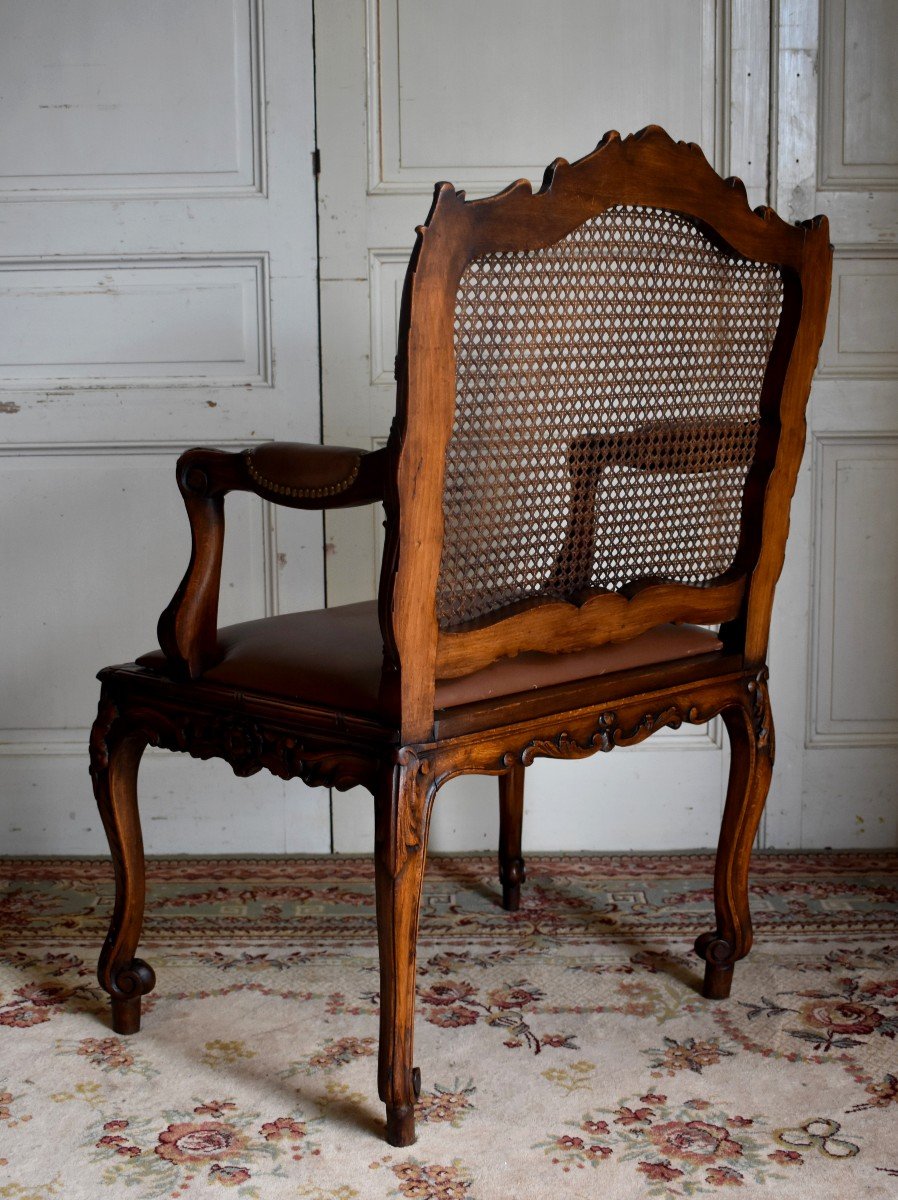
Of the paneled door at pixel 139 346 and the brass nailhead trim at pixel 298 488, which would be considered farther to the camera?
the paneled door at pixel 139 346

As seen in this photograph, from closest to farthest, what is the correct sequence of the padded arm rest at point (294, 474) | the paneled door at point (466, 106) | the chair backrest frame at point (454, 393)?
the chair backrest frame at point (454, 393) < the padded arm rest at point (294, 474) < the paneled door at point (466, 106)

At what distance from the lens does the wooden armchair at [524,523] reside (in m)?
1.40

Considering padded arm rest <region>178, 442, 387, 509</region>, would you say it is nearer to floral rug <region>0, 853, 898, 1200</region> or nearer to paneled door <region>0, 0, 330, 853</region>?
floral rug <region>0, 853, 898, 1200</region>

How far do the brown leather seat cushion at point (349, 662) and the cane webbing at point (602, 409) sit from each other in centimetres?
10

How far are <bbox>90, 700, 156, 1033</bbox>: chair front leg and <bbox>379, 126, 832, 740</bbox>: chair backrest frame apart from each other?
53 centimetres

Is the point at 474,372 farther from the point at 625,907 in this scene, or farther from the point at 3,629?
the point at 3,629

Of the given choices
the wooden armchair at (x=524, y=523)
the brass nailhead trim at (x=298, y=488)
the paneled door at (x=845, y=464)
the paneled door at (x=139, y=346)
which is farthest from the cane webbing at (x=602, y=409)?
the paneled door at (x=139, y=346)

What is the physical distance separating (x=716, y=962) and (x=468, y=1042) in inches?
15.8

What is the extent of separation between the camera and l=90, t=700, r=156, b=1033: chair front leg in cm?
178

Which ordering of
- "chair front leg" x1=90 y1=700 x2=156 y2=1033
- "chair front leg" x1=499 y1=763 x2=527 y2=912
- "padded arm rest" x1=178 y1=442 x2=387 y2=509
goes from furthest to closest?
"chair front leg" x1=499 y1=763 x2=527 y2=912 < "chair front leg" x1=90 y1=700 x2=156 y2=1033 < "padded arm rest" x1=178 y1=442 x2=387 y2=509

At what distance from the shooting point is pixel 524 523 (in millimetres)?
1516

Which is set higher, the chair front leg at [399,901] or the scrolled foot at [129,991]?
the chair front leg at [399,901]

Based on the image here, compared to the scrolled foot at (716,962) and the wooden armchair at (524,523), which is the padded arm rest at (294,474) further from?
the scrolled foot at (716,962)

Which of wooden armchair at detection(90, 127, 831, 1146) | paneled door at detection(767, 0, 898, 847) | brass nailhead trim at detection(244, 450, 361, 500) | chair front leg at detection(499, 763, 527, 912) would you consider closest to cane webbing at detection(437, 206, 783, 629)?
wooden armchair at detection(90, 127, 831, 1146)
